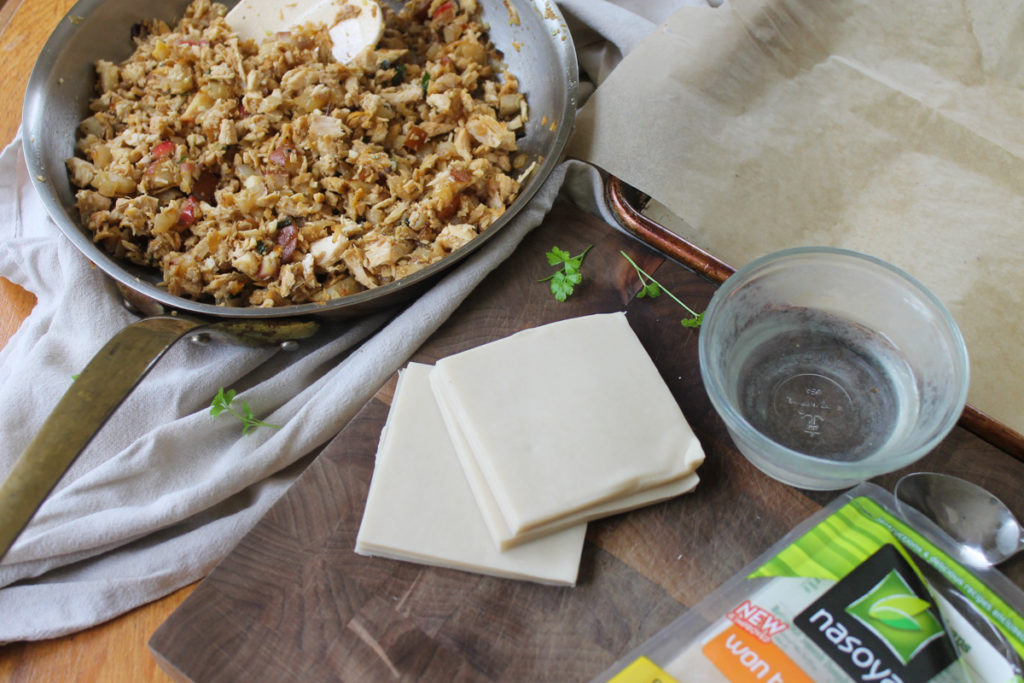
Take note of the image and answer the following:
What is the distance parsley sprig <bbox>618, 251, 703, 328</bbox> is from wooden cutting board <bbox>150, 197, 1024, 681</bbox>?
0.38 feet

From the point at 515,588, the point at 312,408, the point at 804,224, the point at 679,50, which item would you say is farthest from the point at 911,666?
the point at 679,50

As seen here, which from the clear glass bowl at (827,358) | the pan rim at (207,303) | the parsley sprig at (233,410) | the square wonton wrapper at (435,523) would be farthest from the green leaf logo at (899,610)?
the parsley sprig at (233,410)

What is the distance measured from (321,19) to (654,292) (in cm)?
81

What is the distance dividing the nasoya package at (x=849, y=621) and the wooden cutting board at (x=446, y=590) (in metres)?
0.06

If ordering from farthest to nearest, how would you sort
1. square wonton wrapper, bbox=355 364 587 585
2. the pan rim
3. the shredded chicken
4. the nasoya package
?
the shredded chicken < the pan rim < square wonton wrapper, bbox=355 364 587 585 < the nasoya package

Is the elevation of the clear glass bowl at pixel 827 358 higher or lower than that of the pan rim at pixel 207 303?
lower

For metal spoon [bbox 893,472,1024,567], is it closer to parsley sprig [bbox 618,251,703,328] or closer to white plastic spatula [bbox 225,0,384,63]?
parsley sprig [bbox 618,251,703,328]

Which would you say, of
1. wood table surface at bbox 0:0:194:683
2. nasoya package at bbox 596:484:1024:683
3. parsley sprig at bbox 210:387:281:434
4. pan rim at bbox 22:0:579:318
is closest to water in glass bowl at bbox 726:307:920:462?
nasoya package at bbox 596:484:1024:683

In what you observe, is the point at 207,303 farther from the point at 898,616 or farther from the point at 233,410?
the point at 898,616

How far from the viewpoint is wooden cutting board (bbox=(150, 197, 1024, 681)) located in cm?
88

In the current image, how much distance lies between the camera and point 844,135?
4.11 feet

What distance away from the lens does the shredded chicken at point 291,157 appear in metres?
1.14

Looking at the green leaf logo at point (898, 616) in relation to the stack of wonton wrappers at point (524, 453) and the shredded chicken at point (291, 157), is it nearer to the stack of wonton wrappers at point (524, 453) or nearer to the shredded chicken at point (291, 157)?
the stack of wonton wrappers at point (524, 453)

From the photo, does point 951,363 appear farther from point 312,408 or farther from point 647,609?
point 312,408
